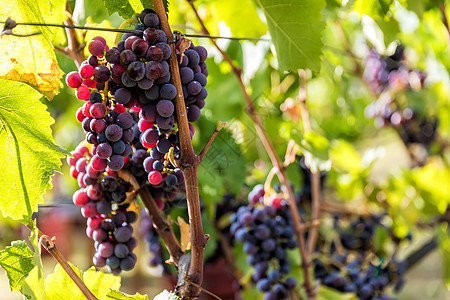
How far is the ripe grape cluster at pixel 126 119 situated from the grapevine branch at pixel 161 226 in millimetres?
12

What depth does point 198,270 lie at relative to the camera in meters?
0.46

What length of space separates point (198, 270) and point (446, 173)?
1.03 metres

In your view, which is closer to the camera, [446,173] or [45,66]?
[45,66]

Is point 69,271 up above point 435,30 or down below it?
below

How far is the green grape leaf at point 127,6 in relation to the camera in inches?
17.8

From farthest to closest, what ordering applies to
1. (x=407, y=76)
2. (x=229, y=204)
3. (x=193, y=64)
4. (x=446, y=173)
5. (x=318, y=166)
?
(x=407, y=76) → (x=446, y=173) → (x=229, y=204) → (x=318, y=166) → (x=193, y=64)

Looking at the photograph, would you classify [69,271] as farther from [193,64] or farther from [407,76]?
[407,76]

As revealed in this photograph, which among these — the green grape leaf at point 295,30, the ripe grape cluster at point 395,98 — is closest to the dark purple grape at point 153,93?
the green grape leaf at point 295,30

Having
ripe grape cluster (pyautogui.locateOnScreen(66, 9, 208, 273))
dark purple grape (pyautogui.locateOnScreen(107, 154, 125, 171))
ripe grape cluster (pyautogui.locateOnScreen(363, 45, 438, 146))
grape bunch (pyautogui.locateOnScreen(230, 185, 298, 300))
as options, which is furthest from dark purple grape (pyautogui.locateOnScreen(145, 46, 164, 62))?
ripe grape cluster (pyautogui.locateOnScreen(363, 45, 438, 146))

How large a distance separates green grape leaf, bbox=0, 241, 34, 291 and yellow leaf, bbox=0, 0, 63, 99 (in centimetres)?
17

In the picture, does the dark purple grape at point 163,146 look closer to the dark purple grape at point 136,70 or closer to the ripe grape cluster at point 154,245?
the dark purple grape at point 136,70

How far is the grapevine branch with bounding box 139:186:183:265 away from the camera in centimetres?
53

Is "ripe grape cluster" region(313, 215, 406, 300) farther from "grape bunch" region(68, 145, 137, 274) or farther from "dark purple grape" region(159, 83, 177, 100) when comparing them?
"dark purple grape" region(159, 83, 177, 100)

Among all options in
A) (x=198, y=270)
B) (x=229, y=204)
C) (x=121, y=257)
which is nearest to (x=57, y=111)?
(x=229, y=204)
